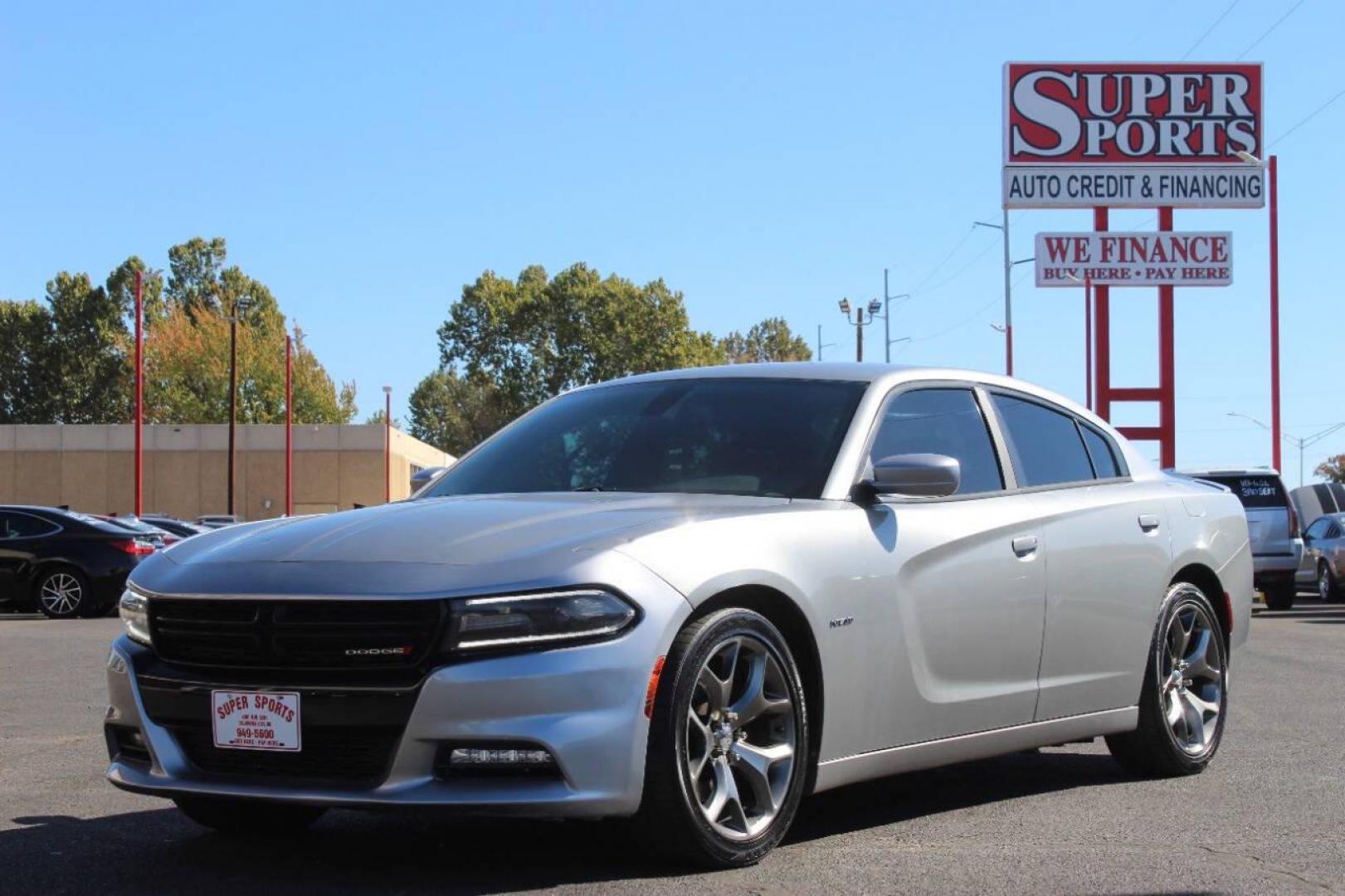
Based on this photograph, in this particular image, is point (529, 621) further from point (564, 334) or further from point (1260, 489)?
point (564, 334)

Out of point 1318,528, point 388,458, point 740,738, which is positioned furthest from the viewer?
point 388,458

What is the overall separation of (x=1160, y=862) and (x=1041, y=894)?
68 centimetres

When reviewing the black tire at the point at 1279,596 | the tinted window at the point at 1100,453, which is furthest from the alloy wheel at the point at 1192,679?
the black tire at the point at 1279,596

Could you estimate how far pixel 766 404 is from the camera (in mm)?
6363

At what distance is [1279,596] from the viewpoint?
24797 mm

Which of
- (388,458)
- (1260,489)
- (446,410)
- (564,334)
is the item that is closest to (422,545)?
(1260,489)

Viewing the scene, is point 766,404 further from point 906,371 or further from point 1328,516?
point 1328,516

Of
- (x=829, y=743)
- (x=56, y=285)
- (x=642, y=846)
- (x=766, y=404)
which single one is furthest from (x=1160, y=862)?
(x=56, y=285)

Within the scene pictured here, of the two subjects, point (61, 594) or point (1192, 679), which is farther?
point (61, 594)

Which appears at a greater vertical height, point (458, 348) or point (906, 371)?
point (458, 348)

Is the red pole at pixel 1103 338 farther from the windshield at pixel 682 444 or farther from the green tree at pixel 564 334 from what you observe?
the green tree at pixel 564 334

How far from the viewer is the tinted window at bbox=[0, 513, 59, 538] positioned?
72.6 feet

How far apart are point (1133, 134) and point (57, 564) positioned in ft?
87.7

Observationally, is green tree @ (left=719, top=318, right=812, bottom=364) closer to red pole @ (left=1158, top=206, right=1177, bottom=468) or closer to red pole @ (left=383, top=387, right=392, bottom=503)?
red pole @ (left=383, top=387, right=392, bottom=503)
